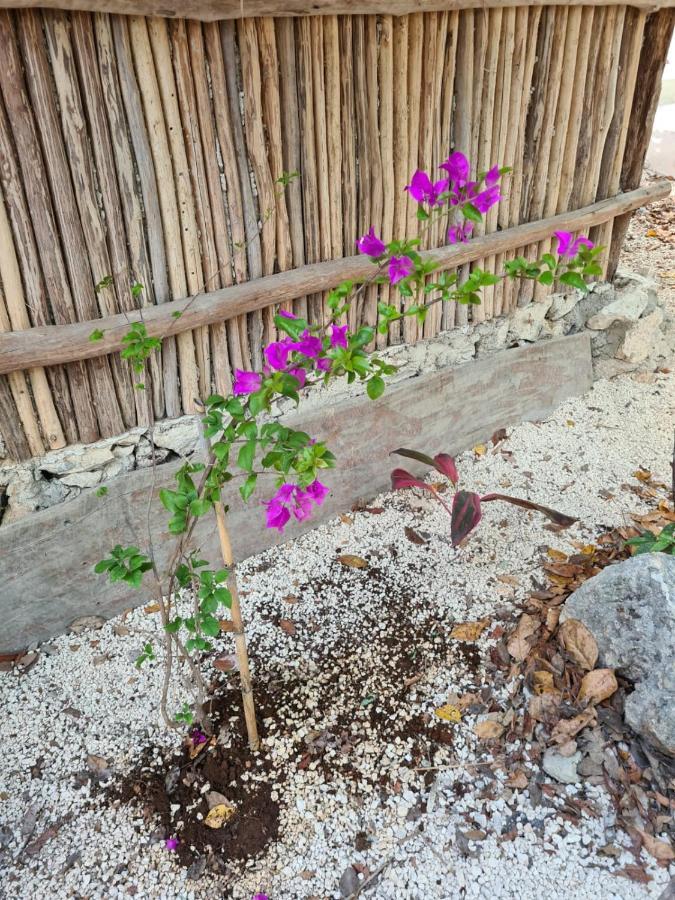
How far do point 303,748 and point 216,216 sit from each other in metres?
1.75

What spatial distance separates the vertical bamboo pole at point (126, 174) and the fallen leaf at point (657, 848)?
6.66 feet

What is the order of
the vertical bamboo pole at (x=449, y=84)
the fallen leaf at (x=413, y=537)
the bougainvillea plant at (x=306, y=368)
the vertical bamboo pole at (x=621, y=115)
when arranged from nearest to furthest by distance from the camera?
the bougainvillea plant at (x=306, y=368), the vertical bamboo pole at (x=449, y=84), the fallen leaf at (x=413, y=537), the vertical bamboo pole at (x=621, y=115)

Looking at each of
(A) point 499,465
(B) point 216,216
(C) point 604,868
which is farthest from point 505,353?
(C) point 604,868

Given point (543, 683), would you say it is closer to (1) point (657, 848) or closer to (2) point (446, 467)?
(1) point (657, 848)

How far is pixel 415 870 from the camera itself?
183cm

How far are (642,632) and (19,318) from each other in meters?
2.08

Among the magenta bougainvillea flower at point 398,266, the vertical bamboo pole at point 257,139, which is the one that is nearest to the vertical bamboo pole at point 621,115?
the vertical bamboo pole at point 257,139

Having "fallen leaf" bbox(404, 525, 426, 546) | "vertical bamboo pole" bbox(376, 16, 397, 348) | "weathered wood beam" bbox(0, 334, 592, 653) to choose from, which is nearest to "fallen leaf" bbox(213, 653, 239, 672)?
"weathered wood beam" bbox(0, 334, 592, 653)

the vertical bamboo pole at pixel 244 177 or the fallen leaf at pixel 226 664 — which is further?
the fallen leaf at pixel 226 664

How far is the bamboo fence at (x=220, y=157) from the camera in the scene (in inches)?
78.2

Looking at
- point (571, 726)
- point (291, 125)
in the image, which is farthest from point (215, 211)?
point (571, 726)

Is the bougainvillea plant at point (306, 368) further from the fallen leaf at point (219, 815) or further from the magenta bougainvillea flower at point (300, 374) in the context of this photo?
the fallen leaf at point (219, 815)

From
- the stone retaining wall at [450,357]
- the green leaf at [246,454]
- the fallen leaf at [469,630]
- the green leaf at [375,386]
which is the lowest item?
the fallen leaf at [469,630]

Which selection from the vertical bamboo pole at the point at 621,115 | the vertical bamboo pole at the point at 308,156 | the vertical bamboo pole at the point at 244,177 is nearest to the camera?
the vertical bamboo pole at the point at 244,177
